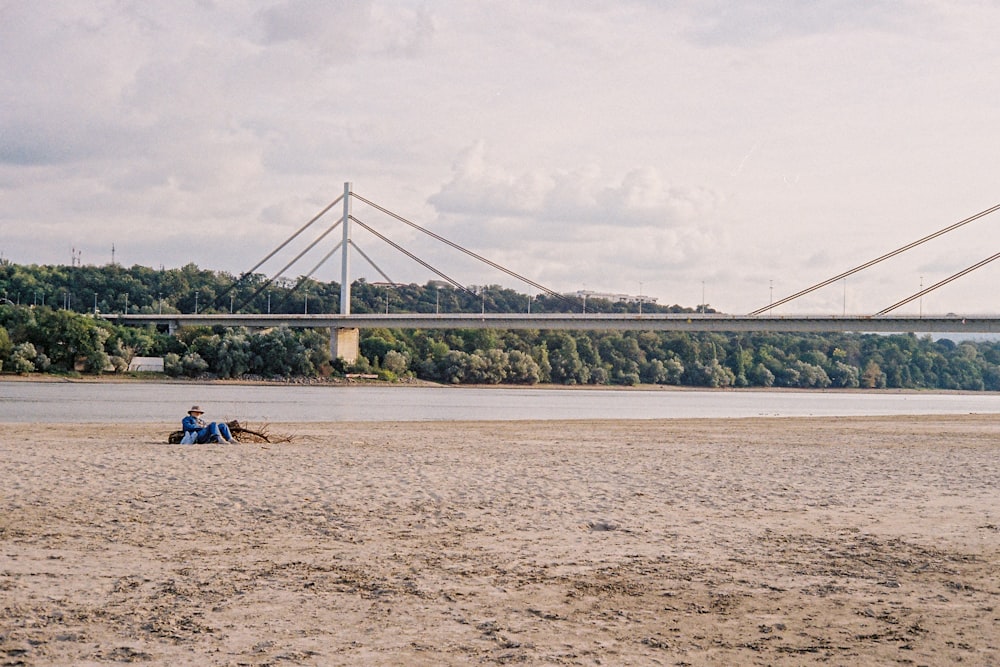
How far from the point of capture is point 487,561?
7.76 meters

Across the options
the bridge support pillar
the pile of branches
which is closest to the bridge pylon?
the bridge support pillar

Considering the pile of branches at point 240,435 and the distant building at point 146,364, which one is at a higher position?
the distant building at point 146,364

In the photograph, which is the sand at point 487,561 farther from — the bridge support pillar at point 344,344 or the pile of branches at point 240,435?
the bridge support pillar at point 344,344

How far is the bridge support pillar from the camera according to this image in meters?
80.0

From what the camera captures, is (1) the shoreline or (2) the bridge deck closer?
(2) the bridge deck

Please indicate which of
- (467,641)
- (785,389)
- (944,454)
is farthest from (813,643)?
(785,389)

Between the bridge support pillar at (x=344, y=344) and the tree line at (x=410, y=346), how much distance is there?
0.61 meters

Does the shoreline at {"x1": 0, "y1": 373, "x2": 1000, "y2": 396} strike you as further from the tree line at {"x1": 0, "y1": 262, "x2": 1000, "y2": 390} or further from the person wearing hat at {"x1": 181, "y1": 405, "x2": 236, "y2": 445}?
the person wearing hat at {"x1": 181, "y1": 405, "x2": 236, "y2": 445}

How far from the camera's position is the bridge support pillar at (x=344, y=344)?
80.0m

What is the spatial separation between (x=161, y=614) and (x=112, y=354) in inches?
Result: 2818

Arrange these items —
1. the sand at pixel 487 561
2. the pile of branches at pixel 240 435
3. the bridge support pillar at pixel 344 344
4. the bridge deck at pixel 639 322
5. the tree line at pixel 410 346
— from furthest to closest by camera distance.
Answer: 1. the bridge support pillar at pixel 344 344
2. the tree line at pixel 410 346
3. the bridge deck at pixel 639 322
4. the pile of branches at pixel 240 435
5. the sand at pixel 487 561

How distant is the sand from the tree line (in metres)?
61.9

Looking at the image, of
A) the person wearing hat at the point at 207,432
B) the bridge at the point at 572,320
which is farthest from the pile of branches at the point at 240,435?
the bridge at the point at 572,320

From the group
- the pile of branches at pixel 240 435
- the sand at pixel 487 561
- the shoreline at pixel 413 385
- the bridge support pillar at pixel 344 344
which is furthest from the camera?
the bridge support pillar at pixel 344 344
